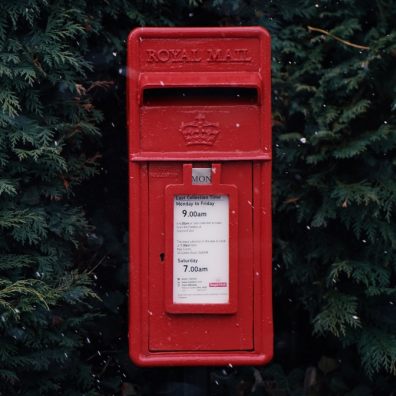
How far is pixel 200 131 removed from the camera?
2.91 metres

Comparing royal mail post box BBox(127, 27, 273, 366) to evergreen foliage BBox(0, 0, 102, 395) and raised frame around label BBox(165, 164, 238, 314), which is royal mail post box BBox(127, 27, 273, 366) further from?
evergreen foliage BBox(0, 0, 102, 395)

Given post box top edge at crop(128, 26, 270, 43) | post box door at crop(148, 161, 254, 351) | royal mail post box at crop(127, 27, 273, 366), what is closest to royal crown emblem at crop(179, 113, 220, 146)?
royal mail post box at crop(127, 27, 273, 366)

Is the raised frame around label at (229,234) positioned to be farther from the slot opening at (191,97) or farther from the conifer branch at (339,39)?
the conifer branch at (339,39)

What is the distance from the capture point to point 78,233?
3.46 meters

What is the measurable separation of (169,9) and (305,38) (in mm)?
705

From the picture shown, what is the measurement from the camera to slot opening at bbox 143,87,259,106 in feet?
9.60

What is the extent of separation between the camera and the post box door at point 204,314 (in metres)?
2.95

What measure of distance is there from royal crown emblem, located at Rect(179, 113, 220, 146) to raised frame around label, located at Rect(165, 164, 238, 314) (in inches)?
3.8

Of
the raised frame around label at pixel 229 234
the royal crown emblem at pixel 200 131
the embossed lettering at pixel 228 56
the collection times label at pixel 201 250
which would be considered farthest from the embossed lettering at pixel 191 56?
the collection times label at pixel 201 250

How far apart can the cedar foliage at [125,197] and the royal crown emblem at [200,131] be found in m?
0.57

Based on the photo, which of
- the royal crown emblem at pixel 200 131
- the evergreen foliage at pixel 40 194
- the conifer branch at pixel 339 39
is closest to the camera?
the royal crown emblem at pixel 200 131

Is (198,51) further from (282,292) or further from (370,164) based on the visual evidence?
(282,292)

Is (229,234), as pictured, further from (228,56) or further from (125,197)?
(125,197)

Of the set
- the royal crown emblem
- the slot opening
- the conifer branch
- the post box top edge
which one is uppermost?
the conifer branch
